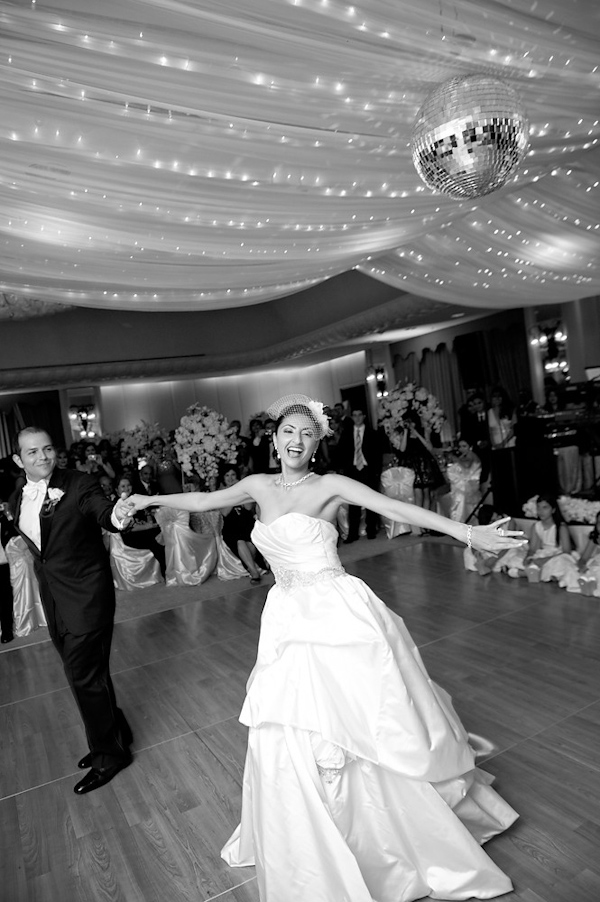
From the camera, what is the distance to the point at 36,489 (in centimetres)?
299

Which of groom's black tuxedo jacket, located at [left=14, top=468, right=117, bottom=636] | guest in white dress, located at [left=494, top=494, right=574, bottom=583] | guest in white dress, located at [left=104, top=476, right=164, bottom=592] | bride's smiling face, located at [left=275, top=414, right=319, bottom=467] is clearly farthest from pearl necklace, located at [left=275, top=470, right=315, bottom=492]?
guest in white dress, located at [left=104, top=476, right=164, bottom=592]

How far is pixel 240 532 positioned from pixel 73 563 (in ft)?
13.0

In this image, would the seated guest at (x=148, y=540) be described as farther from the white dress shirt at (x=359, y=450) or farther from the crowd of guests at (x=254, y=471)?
the white dress shirt at (x=359, y=450)

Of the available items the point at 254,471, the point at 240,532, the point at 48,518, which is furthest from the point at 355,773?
the point at 254,471

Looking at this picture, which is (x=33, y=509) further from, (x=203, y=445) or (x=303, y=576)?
(x=203, y=445)

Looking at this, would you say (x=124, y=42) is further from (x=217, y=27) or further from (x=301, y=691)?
(x=301, y=691)

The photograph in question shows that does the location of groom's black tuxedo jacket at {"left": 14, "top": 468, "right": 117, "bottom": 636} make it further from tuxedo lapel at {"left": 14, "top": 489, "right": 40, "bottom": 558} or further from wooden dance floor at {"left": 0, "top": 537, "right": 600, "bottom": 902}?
wooden dance floor at {"left": 0, "top": 537, "right": 600, "bottom": 902}

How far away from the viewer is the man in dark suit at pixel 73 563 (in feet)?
9.64

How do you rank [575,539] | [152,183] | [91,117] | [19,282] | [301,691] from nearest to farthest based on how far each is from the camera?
[301,691] < [91,117] < [152,183] < [19,282] < [575,539]

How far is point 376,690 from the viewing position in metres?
2.19

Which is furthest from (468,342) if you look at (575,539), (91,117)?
(91,117)

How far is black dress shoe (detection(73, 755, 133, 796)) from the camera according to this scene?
10.1 ft

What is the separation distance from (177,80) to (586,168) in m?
2.74

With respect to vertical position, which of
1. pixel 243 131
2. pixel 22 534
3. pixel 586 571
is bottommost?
pixel 586 571
